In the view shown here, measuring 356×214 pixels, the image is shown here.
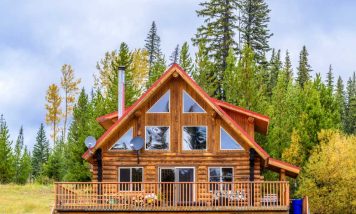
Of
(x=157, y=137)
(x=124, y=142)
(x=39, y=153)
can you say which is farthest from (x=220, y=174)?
(x=39, y=153)

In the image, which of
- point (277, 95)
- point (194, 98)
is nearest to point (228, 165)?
point (194, 98)

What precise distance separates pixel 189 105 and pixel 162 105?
1.34 metres

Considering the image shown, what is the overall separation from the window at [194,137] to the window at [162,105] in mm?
1370

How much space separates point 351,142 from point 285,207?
1686cm

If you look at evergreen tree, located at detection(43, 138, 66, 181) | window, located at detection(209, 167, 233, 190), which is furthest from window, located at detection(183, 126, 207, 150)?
evergreen tree, located at detection(43, 138, 66, 181)

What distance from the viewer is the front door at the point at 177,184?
32.8 metres

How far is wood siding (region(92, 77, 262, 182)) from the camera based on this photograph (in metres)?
34.5

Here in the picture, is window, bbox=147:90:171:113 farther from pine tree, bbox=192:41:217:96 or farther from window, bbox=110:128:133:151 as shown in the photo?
pine tree, bbox=192:41:217:96

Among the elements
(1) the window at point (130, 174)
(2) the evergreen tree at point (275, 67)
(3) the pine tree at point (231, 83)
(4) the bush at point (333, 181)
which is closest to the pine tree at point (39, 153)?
(2) the evergreen tree at point (275, 67)

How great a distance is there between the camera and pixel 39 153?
293 feet

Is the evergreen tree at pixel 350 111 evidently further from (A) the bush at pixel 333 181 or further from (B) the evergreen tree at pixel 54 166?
(A) the bush at pixel 333 181

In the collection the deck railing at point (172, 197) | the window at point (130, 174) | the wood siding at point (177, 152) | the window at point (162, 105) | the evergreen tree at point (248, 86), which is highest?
the evergreen tree at point (248, 86)

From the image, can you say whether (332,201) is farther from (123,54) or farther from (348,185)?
(123,54)

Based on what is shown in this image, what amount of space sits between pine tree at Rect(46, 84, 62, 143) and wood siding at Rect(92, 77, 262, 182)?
42454 millimetres
